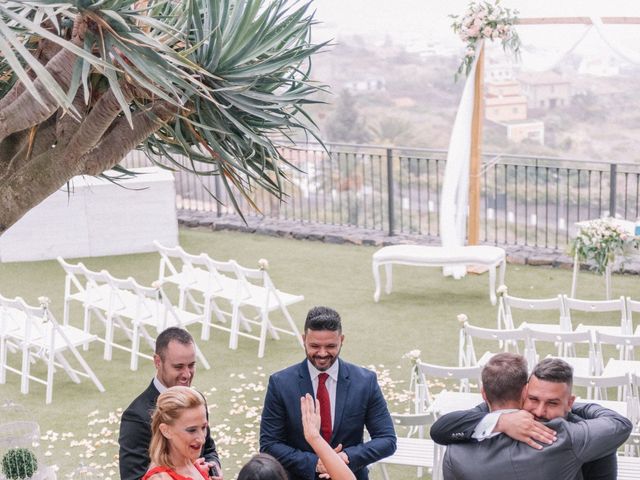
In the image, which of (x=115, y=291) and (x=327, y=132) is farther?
(x=327, y=132)

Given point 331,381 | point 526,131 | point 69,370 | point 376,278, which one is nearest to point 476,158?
point 376,278

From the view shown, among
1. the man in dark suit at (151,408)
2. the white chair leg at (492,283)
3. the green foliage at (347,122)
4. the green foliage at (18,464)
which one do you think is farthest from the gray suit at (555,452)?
the green foliage at (347,122)

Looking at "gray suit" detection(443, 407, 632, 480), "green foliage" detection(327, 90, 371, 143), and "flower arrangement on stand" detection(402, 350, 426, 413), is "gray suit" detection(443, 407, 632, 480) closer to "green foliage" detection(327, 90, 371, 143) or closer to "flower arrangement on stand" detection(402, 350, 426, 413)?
"flower arrangement on stand" detection(402, 350, 426, 413)

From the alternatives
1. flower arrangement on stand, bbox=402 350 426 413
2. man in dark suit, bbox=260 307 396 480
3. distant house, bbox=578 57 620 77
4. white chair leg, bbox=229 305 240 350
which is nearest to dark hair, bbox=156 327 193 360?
man in dark suit, bbox=260 307 396 480

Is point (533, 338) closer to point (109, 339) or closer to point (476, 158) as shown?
point (109, 339)

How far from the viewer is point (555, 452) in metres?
3.54

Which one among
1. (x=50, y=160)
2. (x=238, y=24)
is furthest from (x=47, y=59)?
(x=238, y=24)

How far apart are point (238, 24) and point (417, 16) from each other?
2851 centimetres

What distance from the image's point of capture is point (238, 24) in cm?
509

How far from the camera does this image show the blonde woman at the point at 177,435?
373 cm

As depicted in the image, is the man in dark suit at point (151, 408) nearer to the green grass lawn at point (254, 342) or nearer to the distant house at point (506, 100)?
the green grass lawn at point (254, 342)

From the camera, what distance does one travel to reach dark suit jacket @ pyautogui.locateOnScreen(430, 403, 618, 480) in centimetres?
366

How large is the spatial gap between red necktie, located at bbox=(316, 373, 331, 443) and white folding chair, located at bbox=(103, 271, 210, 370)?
4.39 meters

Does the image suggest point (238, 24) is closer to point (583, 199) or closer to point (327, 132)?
point (583, 199)
